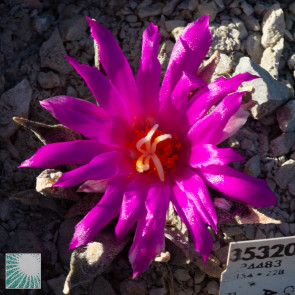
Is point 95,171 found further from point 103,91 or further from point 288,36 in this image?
point 288,36

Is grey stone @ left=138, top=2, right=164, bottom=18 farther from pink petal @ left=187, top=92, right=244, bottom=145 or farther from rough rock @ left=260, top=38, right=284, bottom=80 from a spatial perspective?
pink petal @ left=187, top=92, right=244, bottom=145

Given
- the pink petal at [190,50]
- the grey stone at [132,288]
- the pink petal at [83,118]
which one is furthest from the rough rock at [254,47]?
the grey stone at [132,288]

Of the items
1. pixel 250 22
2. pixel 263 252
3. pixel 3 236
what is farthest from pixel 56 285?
pixel 250 22

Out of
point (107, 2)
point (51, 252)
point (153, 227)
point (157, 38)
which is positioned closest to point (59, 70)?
point (107, 2)

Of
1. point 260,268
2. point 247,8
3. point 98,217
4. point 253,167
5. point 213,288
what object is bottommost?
point 213,288

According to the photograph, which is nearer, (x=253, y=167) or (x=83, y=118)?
(x=83, y=118)
